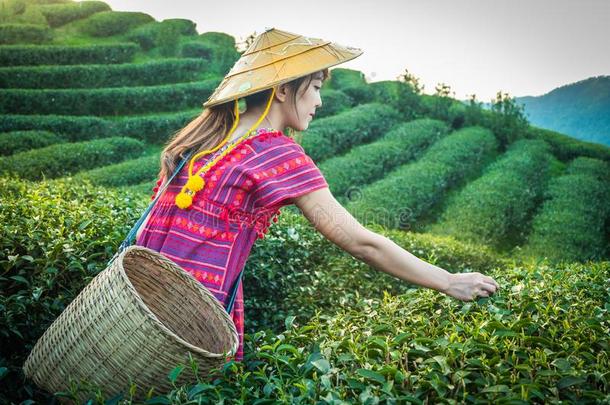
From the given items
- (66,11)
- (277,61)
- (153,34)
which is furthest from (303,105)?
(66,11)

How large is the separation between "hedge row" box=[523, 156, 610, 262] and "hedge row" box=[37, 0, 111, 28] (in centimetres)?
1118

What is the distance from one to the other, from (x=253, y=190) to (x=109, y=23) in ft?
42.1

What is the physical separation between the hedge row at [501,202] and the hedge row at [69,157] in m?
5.31

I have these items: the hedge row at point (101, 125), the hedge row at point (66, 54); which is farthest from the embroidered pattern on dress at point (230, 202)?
the hedge row at point (66, 54)

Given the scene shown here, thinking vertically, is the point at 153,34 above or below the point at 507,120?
above

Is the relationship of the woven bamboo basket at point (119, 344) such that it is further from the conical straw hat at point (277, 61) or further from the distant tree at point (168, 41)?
the distant tree at point (168, 41)

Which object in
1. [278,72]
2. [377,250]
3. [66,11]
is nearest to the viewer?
[377,250]

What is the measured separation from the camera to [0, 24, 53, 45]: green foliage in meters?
11.2

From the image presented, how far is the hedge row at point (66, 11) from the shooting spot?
41.9ft

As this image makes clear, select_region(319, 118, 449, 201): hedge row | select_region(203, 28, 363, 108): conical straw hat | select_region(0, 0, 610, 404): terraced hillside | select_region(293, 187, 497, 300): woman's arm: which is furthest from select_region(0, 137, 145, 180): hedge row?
select_region(293, 187, 497, 300): woman's arm

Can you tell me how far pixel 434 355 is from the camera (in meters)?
1.52

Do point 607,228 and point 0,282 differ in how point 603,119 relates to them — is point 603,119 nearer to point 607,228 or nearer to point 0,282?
point 607,228

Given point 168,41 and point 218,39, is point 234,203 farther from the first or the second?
point 218,39

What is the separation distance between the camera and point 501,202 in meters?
8.13
